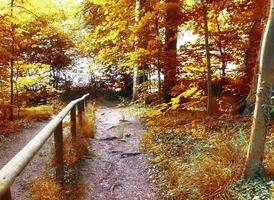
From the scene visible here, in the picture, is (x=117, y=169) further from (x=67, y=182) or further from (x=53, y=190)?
(x=53, y=190)

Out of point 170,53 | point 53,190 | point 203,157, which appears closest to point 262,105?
point 203,157

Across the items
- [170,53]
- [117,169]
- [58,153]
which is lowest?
[117,169]

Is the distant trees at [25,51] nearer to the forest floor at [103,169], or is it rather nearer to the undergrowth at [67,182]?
the forest floor at [103,169]

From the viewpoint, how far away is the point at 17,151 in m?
8.11

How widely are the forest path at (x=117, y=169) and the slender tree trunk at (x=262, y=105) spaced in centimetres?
162

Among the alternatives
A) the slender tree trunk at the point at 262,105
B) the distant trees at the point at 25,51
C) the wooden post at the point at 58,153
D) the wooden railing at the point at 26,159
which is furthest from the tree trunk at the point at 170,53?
the wooden post at the point at 58,153

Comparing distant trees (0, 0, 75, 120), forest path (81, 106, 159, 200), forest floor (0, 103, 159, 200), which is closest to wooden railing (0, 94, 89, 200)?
forest floor (0, 103, 159, 200)

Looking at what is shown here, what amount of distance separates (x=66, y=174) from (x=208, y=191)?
228cm

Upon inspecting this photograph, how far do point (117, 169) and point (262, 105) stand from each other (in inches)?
131

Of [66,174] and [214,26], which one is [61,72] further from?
[66,174]

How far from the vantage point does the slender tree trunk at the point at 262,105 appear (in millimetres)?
4309

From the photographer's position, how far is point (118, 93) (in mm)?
20516

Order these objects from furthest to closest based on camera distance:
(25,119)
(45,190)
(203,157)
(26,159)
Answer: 1. (25,119)
2. (203,157)
3. (45,190)
4. (26,159)

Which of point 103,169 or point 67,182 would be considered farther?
point 103,169
